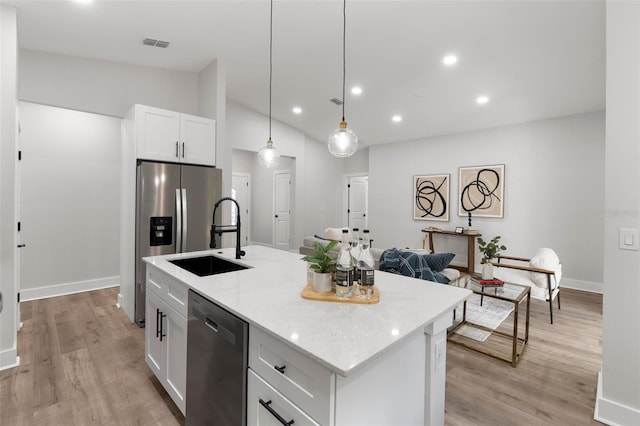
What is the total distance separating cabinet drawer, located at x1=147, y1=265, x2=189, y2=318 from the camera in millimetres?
1705

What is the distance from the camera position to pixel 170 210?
3.44m

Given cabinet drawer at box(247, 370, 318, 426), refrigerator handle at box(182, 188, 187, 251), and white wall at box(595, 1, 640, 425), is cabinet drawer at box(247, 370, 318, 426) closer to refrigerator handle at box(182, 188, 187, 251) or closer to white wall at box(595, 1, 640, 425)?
white wall at box(595, 1, 640, 425)

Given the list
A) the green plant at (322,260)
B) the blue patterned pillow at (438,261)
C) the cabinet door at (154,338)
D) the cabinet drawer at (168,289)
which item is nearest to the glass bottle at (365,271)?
the green plant at (322,260)

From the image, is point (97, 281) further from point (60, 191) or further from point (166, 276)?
point (166, 276)

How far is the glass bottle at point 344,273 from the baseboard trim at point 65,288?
4.74 meters

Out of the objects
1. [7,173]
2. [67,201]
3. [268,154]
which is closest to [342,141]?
[268,154]

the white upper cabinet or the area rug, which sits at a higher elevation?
the white upper cabinet

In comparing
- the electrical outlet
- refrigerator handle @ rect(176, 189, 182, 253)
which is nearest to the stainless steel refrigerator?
refrigerator handle @ rect(176, 189, 182, 253)

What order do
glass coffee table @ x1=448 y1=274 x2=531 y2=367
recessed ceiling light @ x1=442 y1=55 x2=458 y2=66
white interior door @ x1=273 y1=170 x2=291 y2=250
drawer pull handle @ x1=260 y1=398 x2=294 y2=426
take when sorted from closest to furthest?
drawer pull handle @ x1=260 y1=398 x2=294 y2=426 < glass coffee table @ x1=448 y1=274 x2=531 y2=367 < recessed ceiling light @ x1=442 y1=55 x2=458 y2=66 < white interior door @ x1=273 y1=170 x2=291 y2=250

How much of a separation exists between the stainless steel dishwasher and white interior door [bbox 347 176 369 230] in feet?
22.2

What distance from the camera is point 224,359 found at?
1.35 metres

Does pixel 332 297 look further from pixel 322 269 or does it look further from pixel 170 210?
pixel 170 210

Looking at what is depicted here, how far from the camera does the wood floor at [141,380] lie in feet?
6.36

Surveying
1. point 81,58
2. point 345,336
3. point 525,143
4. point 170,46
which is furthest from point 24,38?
point 525,143
